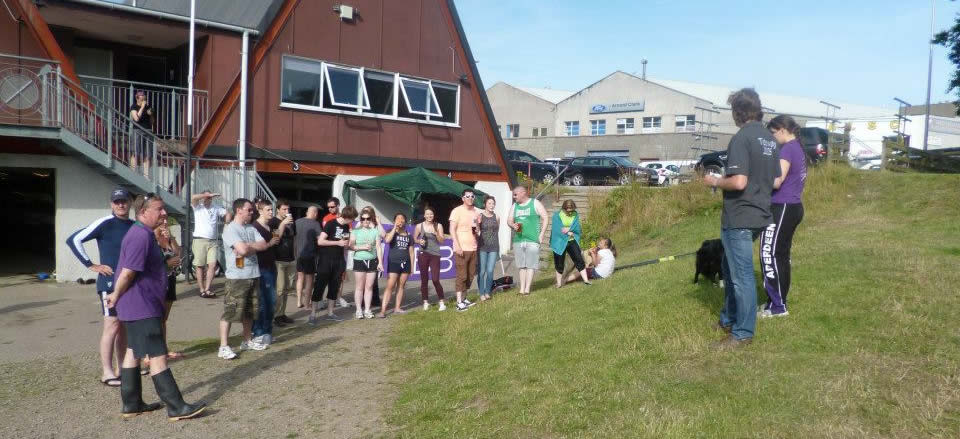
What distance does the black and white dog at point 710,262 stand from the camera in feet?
29.1

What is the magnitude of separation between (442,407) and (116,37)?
42.2ft

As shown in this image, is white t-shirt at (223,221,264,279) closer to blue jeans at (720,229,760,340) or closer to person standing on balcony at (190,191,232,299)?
person standing on balcony at (190,191,232,299)

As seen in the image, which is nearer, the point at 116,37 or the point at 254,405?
the point at 254,405

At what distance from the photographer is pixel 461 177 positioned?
757 inches

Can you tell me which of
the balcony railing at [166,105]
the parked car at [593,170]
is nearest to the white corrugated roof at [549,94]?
the parked car at [593,170]

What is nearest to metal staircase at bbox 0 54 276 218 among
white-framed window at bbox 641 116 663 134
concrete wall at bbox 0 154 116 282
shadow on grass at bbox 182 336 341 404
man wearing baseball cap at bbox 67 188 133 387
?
concrete wall at bbox 0 154 116 282

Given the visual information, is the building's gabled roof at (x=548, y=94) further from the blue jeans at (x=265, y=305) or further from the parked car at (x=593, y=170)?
the blue jeans at (x=265, y=305)

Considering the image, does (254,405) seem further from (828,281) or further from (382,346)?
(828,281)

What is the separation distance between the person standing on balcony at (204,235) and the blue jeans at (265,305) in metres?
3.58

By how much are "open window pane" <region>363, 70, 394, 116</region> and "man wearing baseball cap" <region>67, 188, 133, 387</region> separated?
10.5 metres

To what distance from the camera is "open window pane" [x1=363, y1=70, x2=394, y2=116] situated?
16953 mm

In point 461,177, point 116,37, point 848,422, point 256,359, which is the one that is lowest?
point 256,359

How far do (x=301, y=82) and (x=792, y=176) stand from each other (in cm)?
1160

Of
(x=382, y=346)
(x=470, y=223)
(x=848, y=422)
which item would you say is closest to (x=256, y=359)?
(x=382, y=346)
